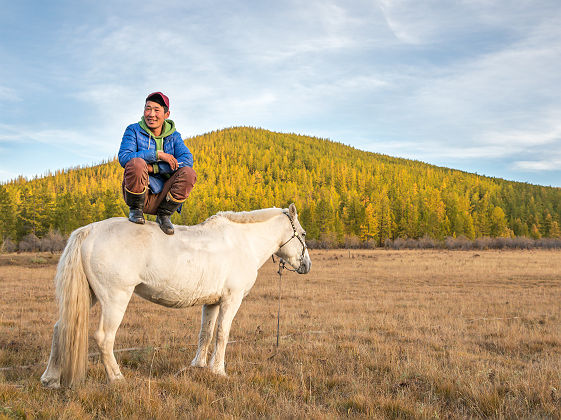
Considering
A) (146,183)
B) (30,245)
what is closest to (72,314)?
(146,183)

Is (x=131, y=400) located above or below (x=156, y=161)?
below

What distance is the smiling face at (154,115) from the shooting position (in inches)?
192

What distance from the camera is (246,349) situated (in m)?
7.19

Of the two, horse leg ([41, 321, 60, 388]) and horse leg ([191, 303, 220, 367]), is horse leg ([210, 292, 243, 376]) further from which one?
horse leg ([41, 321, 60, 388])

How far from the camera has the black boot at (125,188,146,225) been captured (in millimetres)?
4578

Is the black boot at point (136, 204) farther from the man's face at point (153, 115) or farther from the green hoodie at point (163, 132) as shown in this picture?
the man's face at point (153, 115)

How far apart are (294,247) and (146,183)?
293 centimetres

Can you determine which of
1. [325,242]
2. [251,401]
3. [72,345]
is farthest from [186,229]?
[325,242]

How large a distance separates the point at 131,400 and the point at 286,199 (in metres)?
123

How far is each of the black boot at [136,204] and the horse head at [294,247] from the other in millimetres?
2549

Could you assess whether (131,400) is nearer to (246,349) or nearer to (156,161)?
(156,161)

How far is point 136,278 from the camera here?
15.3 feet

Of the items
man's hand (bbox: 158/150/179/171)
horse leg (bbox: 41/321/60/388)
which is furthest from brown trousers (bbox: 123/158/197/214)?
horse leg (bbox: 41/321/60/388)

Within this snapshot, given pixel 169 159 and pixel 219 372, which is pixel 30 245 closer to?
pixel 219 372
